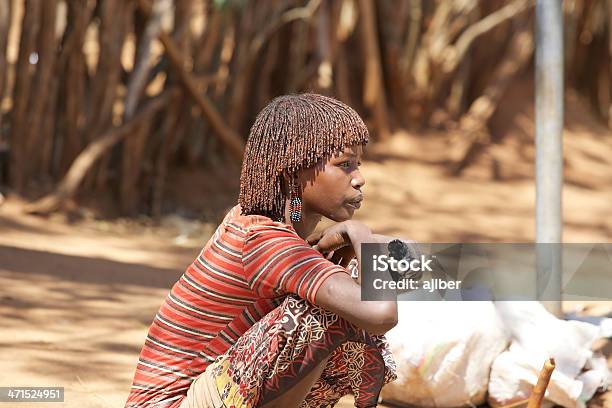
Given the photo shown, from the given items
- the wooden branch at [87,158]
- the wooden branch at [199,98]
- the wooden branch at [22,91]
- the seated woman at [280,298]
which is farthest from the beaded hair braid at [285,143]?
the wooden branch at [199,98]

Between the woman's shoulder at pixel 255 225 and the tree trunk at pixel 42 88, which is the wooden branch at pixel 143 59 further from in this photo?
the woman's shoulder at pixel 255 225

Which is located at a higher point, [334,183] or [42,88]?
[334,183]

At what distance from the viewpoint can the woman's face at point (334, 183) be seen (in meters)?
2.05

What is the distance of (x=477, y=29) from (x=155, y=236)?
10.7ft

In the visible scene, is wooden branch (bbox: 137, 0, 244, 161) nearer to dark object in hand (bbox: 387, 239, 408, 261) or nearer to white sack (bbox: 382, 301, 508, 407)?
white sack (bbox: 382, 301, 508, 407)

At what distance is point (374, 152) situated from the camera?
7.65 metres

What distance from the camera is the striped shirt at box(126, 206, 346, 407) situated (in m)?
1.94

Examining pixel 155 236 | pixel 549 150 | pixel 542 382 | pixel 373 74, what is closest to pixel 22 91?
pixel 155 236

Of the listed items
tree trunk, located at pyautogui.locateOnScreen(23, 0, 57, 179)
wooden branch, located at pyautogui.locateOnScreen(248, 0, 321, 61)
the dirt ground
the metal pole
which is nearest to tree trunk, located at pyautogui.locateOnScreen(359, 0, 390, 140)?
the dirt ground

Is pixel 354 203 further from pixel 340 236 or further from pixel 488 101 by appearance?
pixel 488 101

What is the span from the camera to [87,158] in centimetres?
603

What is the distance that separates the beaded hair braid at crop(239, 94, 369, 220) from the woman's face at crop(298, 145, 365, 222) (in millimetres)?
20

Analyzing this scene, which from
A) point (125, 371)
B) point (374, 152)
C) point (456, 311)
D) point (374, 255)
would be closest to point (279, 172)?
point (374, 255)

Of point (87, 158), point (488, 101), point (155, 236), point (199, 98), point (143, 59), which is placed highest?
point (143, 59)
